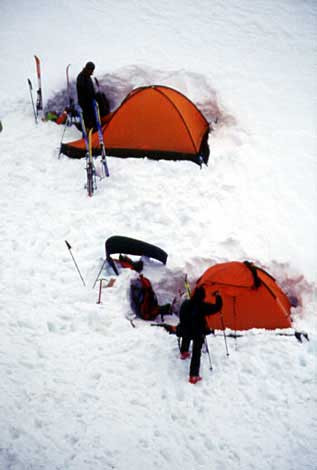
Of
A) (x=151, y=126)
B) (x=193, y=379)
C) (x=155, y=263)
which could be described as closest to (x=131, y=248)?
(x=155, y=263)

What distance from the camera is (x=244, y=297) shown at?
20.2ft

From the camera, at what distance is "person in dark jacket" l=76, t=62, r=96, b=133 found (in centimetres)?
936

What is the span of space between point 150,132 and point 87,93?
1860mm

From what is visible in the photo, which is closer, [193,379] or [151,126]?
[193,379]

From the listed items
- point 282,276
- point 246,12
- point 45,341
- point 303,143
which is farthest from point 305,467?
point 246,12

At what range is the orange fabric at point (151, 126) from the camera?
31.1ft

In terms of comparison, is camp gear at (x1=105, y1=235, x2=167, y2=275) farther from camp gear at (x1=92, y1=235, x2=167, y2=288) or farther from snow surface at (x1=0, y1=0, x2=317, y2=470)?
snow surface at (x1=0, y1=0, x2=317, y2=470)

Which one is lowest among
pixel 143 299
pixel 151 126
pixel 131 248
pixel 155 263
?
pixel 143 299

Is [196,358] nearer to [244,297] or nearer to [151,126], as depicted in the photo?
[244,297]

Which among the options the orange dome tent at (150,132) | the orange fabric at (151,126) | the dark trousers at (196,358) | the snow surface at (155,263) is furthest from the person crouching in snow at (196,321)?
the orange fabric at (151,126)

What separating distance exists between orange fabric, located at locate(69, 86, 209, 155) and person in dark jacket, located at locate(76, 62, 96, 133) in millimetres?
454

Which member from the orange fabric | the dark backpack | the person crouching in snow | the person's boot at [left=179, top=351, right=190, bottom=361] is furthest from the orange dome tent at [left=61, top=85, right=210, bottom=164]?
the person's boot at [left=179, top=351, right=190, bottom=361]

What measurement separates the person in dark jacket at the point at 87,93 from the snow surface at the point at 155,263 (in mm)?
1190

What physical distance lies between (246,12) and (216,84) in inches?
317
